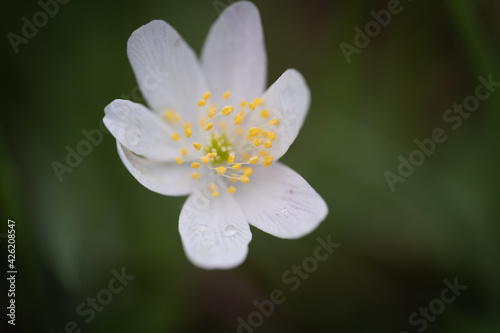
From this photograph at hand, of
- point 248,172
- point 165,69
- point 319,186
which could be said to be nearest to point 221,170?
point 248,172

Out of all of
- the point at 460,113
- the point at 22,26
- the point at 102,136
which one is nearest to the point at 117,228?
the point at 102,136

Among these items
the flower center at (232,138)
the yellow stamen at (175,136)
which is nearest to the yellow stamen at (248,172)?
the flower center at (232,138)

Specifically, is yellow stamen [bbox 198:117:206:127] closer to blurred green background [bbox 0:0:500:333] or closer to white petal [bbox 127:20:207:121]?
white petal [bbox 127:20:207:121]

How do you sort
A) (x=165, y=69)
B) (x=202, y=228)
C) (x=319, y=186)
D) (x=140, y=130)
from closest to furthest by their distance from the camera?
(x=202, y=228) → (x=140, y=130) → (x=165, y=69) → (x=319, y=186)

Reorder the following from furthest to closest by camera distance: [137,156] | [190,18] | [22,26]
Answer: [190,18]
[22,26]
[137,156]

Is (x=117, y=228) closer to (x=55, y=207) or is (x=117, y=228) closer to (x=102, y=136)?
(x=55, y=207)

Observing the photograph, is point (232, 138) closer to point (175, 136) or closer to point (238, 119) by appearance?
point (238, 119)
